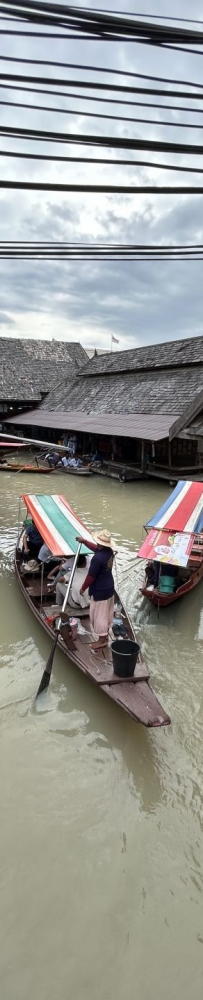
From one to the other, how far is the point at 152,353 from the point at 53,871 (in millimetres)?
25541

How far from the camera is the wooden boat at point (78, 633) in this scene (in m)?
5.10

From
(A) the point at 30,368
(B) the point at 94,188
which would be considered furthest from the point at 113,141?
(A) the point at 30,368

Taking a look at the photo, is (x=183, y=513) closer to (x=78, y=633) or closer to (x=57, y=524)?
(x=57, y=524)

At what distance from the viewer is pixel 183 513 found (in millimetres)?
9500

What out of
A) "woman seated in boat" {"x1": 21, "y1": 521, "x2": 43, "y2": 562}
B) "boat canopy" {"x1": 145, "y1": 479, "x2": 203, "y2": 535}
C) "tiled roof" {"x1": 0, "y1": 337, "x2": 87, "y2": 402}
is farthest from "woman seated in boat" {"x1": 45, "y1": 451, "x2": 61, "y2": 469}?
"woman seated in boat" {"x1": 21, "y1": 521, "x2": 43, "y2": 562}

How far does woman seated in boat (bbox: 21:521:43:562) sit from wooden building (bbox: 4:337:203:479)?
8.66m

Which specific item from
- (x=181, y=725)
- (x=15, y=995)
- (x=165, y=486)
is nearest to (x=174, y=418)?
(x=165, y=486)

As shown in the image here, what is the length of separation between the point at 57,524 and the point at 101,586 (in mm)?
2665

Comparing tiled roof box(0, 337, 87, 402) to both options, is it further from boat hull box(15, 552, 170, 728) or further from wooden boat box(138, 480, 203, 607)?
boat hull box(15, 552, 170, 728)

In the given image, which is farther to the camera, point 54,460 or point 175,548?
point 54,460

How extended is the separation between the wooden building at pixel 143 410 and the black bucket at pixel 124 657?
1265 centimetres

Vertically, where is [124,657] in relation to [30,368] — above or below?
below

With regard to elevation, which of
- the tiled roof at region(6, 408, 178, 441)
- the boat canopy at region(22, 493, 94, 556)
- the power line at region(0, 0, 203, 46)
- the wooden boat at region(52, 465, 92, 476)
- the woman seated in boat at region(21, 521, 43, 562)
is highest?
the power line at region(0, 0, 203, 46)

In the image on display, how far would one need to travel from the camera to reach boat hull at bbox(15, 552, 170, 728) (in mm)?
4922
